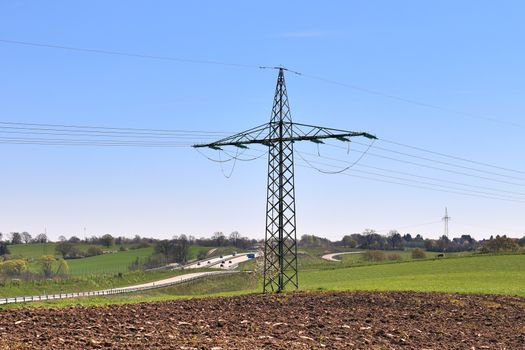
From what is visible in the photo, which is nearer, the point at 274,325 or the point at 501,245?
the point at 274,325

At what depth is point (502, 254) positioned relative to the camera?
111m

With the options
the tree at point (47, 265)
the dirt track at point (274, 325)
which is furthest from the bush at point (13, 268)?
the dirt track at point (274, 325)

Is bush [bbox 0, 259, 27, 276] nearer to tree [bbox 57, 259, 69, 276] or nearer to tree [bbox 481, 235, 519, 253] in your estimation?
tree [bbox 57, 259, 69, 276]

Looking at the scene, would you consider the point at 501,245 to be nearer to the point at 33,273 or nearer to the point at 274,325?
the point at 33,273

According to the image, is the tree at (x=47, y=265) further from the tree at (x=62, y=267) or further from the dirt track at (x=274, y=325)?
the dirt track at (x=274, y=325)

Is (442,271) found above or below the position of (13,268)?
below

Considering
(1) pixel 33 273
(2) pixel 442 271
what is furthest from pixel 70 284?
(1) pixel 33 273

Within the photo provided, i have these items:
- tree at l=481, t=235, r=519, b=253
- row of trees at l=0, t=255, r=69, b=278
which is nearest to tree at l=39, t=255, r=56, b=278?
row of trees at l=0, t=255, r=69, b=278

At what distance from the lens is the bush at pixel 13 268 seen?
148 m

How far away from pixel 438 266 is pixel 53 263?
103554 millimetres

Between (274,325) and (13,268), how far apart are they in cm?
13683

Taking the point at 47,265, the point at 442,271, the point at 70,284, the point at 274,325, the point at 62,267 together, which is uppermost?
the point at 47,265

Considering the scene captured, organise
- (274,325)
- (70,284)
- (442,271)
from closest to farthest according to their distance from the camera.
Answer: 1. (274,325)
2. (442,271)
3. (70,284)

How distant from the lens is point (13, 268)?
14975 centimetres
